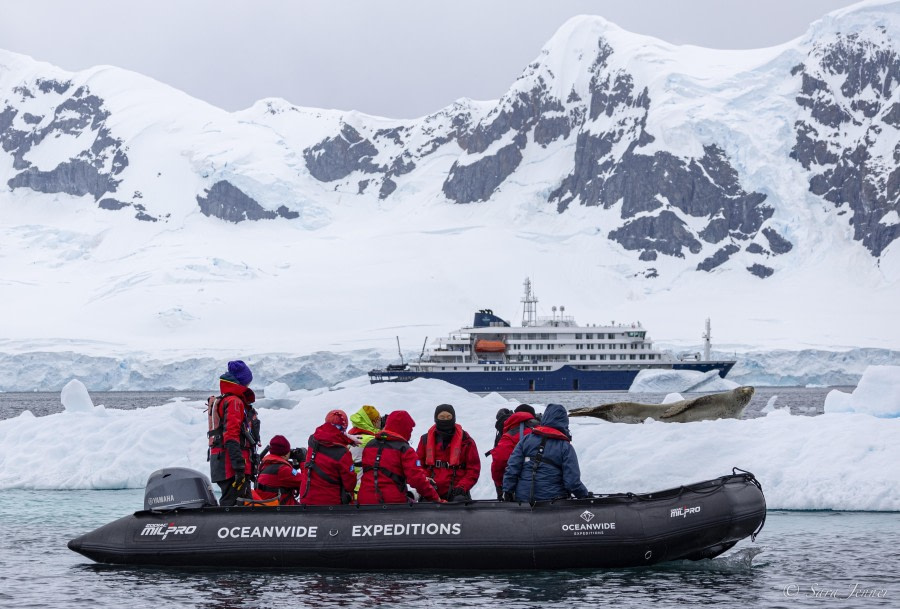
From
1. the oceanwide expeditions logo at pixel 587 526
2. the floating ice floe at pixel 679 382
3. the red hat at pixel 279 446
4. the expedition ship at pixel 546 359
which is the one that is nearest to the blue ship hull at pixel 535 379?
the expedition ship at pixel 546 359

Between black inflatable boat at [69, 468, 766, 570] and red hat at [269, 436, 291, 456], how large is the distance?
41.1 inches

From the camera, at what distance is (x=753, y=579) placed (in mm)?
15891

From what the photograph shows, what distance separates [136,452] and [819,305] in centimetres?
16630

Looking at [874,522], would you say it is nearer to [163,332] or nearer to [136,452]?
[136,452]

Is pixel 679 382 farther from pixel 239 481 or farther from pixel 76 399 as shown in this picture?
pixel 239 481

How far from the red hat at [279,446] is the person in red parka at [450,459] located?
202 centimetres

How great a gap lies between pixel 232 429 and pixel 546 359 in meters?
101

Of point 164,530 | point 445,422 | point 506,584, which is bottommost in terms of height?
point 506,584

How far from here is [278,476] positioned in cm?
1736

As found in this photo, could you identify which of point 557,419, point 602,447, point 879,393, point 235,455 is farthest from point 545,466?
point 879,393

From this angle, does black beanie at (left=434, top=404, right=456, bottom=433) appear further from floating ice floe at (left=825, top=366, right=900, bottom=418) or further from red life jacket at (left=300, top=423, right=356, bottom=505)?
floating ice floe at (left=825, top=366, right=900, bottom=418)

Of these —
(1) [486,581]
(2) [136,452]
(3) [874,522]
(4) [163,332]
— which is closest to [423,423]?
(2) [136,452]

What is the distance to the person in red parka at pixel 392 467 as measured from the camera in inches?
621

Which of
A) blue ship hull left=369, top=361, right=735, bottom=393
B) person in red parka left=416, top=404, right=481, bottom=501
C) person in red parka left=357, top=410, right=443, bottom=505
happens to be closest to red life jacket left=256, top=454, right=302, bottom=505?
person in red parka left=357, top=410, right=443, bottom=505
